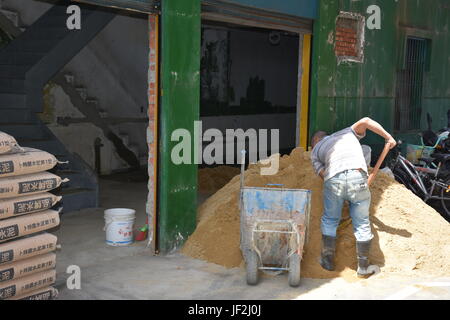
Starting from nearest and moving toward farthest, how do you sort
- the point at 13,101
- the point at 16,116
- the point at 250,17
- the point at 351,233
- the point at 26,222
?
the point at 26,222, the point at 351,233, the point at 250,17, the point at 16,116, the point at 13,101

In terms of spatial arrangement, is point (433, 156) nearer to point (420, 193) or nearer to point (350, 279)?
point (420, 193)

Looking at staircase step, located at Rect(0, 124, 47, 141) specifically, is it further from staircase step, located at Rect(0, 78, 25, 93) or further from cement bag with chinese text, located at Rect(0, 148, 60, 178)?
cement bag with chinese text, located at Rect(0, 148, 60, 178)

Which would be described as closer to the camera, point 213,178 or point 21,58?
point 21,58

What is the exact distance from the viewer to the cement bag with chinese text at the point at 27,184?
5168 mm

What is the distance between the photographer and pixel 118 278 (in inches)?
256

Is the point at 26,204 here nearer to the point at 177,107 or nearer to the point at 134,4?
the point at 177,107

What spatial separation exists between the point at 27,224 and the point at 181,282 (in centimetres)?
193

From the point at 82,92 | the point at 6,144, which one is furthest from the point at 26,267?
the point at 82,92

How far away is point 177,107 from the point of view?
24.1 feet

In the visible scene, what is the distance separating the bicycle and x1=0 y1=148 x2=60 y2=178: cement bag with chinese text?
6.55 m

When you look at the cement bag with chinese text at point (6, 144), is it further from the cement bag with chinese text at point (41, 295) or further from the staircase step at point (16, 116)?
→ the staircase step at point (16, 116)

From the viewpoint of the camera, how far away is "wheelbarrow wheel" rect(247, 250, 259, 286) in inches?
246

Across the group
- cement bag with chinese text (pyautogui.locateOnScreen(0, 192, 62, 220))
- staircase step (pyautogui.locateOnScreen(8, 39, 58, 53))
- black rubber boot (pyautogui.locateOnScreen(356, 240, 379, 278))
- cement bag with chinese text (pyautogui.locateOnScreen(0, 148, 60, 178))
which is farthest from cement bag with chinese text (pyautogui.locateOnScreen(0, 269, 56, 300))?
staircase step (pyautogui.locateOnScreen(8, 39, 58, 53))

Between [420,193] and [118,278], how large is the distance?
20.5 feet
